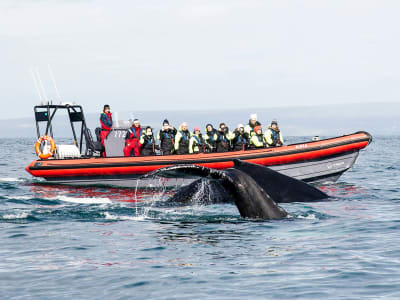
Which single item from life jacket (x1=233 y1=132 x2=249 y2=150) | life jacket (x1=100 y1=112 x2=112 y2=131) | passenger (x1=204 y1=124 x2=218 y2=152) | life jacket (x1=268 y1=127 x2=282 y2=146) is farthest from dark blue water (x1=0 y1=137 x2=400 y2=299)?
life jacket (x1=233 y1=132 x2=249 y2=150)

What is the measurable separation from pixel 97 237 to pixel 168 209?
2485 mm

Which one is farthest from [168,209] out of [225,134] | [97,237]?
[225,134]

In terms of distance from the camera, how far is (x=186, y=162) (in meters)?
18.2

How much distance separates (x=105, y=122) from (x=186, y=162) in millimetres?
3517

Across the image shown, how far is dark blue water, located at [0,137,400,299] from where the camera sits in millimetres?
6738

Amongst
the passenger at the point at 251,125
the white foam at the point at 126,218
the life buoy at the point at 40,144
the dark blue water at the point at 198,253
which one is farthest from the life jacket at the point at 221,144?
the white foam at the point at 126,218

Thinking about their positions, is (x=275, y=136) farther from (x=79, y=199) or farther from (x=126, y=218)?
(x=126, y=218)

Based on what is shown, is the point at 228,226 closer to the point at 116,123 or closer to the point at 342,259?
the point at 342,259

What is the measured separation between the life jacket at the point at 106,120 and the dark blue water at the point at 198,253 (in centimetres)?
664

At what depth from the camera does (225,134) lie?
20.7 m

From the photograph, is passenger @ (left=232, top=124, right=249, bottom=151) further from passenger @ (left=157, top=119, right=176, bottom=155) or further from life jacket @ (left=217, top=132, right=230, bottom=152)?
passenger @ (left=157, top=119, right=176, bottom=155)

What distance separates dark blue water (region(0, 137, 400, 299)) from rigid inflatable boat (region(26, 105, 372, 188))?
16.1 feet

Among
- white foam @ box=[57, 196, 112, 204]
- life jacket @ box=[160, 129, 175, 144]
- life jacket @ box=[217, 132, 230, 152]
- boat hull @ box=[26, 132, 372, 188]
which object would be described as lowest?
white foam @ box=[57, 196, 112, 204]

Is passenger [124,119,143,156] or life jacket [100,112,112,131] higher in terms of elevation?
life jacket [100,112,112,131]
